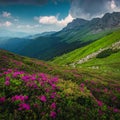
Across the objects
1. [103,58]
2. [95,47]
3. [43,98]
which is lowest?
[103,58]

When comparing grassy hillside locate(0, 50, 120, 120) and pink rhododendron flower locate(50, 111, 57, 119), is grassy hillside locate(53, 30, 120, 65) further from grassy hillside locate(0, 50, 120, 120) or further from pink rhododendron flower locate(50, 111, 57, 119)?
pink rhododendron flower locate(50, 111, 57, 119)

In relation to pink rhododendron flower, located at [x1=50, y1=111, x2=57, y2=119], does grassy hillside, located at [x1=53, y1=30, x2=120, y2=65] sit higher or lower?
higher

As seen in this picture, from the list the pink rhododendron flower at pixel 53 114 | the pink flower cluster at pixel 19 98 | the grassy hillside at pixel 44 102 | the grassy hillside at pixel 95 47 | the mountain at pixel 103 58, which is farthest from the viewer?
the grassy hillside at pixel 95 47

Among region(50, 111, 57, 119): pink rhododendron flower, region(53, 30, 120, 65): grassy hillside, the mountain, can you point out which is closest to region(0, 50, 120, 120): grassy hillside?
region(50, 111, 57, 119): pink rhododendron flower

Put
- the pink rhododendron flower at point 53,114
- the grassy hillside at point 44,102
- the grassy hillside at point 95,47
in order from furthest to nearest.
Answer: the grassy hillside at point 95,47 → the pink rhododendron flower at point 53,114 → the grassy hillside at point 44,102

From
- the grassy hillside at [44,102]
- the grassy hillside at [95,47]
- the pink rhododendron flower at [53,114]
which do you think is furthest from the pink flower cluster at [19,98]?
the grassy hillside at [95,47]

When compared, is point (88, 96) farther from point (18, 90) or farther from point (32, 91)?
point (18, 90)

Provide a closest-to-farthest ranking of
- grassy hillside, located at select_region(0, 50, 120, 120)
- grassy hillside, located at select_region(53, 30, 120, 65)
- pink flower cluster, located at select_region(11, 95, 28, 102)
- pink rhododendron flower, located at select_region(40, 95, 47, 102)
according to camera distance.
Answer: grassy hillside, located at select_region(0, 50, 120, 120), pink flower cluster, located at select_region(11, 95, 28, 102), pink rhododendron flower, located at select_region(40, 95, 47, 102), grassy hillside, located at select_region(53, 30, 120, 65)

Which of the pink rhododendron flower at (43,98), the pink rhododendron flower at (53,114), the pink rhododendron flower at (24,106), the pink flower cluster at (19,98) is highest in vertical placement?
the pink flower cluster at (19,98)

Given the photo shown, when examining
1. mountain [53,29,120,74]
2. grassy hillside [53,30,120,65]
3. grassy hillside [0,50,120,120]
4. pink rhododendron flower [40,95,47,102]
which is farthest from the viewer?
grassy hillside [53,30,120,65]

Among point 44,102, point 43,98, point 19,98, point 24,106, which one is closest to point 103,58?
point 43,98

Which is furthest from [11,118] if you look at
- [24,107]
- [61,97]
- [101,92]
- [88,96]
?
[101,92]

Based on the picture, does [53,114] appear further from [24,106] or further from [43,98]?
[24,106]

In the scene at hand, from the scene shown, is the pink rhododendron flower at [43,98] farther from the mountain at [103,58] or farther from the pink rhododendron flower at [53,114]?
the mountain at [103,58]
